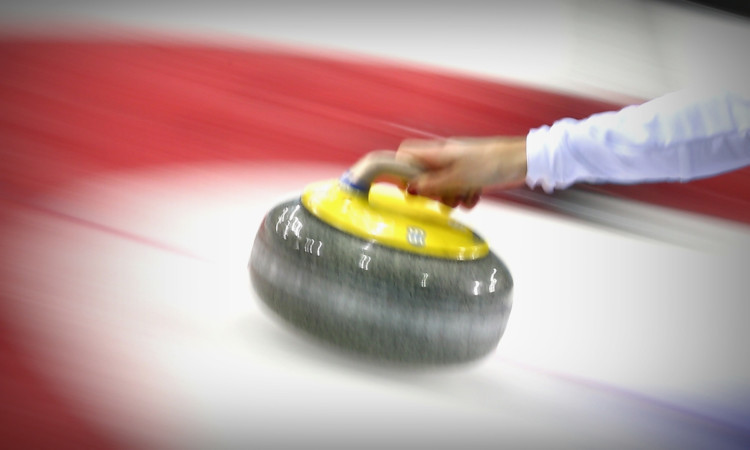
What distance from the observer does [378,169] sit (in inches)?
44.1

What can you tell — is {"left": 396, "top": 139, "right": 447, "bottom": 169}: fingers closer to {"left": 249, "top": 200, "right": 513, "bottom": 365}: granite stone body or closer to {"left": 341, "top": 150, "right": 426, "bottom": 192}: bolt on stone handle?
{"left": 341, "top": 150, "right": 426, "bottom": 192}: bolt on stone handle

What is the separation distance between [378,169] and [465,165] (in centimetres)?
12

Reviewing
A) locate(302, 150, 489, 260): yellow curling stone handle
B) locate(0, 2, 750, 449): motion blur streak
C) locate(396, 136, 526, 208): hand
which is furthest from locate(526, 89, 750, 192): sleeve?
locate(0, 2, 750, 449): motion blur streak

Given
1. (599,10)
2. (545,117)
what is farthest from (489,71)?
(599,10)

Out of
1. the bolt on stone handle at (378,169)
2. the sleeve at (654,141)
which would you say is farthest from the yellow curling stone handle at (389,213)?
the sleeve at (654,141)

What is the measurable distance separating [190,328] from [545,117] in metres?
1.90

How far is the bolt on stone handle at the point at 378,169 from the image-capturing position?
3.67ft

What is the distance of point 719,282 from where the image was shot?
1767 mm

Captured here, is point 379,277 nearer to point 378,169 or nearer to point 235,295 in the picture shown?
point 378,169

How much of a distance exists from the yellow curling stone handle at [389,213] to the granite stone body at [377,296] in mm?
15

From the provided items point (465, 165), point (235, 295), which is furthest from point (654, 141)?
point (235, 295)

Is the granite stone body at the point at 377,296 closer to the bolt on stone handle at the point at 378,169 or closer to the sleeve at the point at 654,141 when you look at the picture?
the bolt on stone handle at the point at 378,169

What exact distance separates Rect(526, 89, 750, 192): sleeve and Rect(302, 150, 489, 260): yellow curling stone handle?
135 mm

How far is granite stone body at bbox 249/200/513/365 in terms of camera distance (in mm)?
1030
